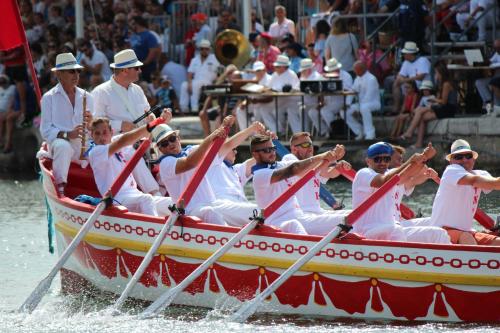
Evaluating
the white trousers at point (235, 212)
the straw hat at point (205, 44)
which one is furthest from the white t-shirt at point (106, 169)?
the straw hat at point (205, 44)

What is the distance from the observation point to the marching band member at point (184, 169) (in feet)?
41.2

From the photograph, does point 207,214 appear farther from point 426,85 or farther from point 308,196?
point 426,85

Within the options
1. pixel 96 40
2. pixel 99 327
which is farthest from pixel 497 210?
pixel 96 40

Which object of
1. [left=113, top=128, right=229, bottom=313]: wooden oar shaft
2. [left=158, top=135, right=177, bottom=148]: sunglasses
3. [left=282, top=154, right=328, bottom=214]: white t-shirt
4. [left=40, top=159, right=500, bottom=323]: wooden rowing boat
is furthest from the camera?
[left=282, top=154, right=328, bottom=214]: white t-shirt

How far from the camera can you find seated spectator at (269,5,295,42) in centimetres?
2405

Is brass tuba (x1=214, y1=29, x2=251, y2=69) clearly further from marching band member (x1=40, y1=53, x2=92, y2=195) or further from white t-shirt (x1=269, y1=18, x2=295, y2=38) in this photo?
marching band member (x1=40, y1=53, x2=92, y2=195)

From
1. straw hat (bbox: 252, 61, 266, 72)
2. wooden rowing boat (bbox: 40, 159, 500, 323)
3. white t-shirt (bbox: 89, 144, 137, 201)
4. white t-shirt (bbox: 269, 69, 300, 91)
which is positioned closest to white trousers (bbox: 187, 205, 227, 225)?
wooden rowing boat (bbox: 40, 159, 500, 323)

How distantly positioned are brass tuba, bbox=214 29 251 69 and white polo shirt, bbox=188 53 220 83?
0.98ft

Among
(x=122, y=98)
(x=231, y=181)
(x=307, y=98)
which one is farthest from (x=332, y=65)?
(x=231, y=181)

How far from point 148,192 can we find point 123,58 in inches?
57.1

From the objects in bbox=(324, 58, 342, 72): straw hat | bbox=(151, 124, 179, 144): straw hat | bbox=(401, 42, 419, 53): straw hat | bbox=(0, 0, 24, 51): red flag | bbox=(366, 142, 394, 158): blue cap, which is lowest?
bbox=(324, 58, 342, 72): straw hat

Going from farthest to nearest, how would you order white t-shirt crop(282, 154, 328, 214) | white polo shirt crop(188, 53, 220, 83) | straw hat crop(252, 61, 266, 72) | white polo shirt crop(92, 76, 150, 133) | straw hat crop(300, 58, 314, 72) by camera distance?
white polo shirt crop(188, 53, 220, 83), straw hat crop(252, 61, 266, 72), straw hat crop(300, 58, 314, 72), white polo shirt crop(92, 76, 150, 133), white t-shirt crop(282, 154, 328, 214)

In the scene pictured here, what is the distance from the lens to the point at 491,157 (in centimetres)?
2077

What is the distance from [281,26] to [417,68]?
342 cm
